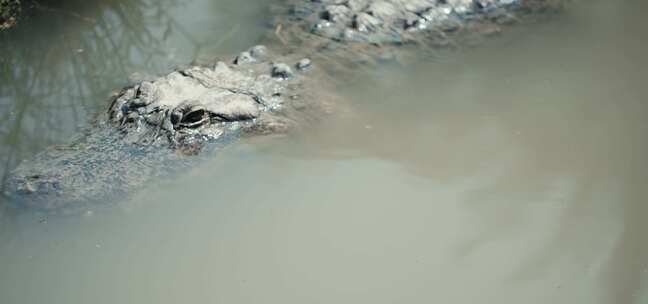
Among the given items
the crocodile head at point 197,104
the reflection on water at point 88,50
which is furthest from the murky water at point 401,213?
the crocodile head at point 197,104

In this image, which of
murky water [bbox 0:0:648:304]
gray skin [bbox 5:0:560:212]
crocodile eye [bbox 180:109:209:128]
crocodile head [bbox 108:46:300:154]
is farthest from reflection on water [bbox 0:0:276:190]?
crocodile eye [bbox 180:109:209:128]

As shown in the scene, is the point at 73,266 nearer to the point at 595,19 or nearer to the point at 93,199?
the point at 93,199

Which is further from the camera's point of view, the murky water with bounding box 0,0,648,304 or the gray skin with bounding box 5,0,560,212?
the gray skin with bounding box 5,0,560,212

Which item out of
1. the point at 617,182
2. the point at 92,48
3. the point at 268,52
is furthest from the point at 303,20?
the point at 617,182

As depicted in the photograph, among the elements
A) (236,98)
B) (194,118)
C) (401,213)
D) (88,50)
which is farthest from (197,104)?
(88,50)

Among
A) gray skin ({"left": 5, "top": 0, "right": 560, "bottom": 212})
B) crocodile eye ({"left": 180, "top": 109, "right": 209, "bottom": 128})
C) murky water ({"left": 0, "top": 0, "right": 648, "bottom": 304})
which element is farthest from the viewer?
crocodile eye ({"left": 180, "top": 109, "right": 209, "bottom": 128})

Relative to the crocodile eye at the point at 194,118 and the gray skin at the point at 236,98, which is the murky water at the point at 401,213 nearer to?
the gray skin at the point at 236,98

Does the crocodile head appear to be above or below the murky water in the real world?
above

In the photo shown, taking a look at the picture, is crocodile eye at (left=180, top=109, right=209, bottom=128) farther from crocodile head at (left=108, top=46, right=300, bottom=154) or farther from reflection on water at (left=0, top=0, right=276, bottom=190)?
reflection on water at (left=0, top=0, right=276, bottom=190)
